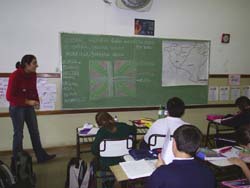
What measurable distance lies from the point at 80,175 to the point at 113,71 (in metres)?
2.06

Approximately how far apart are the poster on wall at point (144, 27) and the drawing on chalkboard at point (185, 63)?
1.09ft

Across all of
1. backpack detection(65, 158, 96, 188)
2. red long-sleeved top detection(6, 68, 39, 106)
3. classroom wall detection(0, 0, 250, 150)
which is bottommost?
backpack detection(65, 158, 96, 188)

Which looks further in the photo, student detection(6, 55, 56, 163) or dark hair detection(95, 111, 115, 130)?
student detection(6, 55, 56, 163)

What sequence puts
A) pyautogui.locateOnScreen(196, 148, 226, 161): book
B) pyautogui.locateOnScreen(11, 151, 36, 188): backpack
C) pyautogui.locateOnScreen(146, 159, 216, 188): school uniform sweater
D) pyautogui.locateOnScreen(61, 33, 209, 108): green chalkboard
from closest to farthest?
pyautogui.locateOnScreen(146, 159, 216, 188): school uniform sweater
pyautogui.locateOnScreen(196, 148, 226, 161): book
pyautogui.locateOnScreen(11, 151, 36, 188): backpack
pyautogui.locateOnScreen(61, 33, 209, 108): green chalkboard

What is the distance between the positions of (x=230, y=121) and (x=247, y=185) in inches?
73.8

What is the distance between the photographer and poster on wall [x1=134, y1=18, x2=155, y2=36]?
444 centimetres

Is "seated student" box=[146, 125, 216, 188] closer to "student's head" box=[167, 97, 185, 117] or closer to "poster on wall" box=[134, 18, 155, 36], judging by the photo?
"student's head" box=[167, 97, 185, 117]

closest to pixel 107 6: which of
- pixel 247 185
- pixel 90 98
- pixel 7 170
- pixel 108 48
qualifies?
pixel 108 48

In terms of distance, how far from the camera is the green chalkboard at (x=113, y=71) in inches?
163

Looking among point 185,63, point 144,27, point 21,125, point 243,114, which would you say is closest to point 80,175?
point 21,125

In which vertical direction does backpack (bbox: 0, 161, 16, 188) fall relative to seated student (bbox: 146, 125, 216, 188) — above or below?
below

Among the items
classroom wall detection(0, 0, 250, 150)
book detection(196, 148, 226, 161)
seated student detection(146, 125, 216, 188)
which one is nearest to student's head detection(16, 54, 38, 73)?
classroom wall detection(0, 0, 250, 150)

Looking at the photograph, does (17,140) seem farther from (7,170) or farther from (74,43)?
(74,43)

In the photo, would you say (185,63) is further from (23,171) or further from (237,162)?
(23,171)
